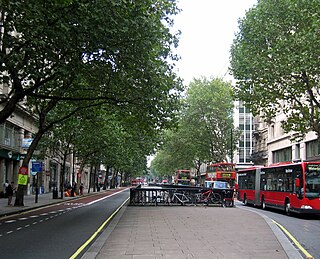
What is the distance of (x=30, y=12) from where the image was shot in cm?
1300

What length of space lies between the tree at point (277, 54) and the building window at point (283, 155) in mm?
21624

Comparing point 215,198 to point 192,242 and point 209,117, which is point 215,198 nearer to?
point 192,242

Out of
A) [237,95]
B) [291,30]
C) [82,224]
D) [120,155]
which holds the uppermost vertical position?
[291,30]

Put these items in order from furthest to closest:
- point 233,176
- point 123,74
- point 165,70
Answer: point 233,176 < point 165,70 < point 123,74

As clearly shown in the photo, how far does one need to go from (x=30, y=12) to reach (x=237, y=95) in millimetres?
18416

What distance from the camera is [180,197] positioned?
1068 inches

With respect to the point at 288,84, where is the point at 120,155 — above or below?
below

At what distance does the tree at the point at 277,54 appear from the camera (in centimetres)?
2356

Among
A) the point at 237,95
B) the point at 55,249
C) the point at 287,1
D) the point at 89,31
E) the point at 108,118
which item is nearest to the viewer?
the point at 55,249

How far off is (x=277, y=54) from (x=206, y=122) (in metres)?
35.0

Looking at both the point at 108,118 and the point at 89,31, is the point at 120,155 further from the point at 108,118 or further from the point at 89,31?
the point at 89,31

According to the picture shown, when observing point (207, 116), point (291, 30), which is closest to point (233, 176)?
point (207, 116)

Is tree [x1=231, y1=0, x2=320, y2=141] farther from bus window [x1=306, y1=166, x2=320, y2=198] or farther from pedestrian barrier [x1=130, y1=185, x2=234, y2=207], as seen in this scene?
pedestrian barrier [x1=130, y1=185, x2=234, y2=207]

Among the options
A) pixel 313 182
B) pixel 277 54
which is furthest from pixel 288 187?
pixel 277 54
